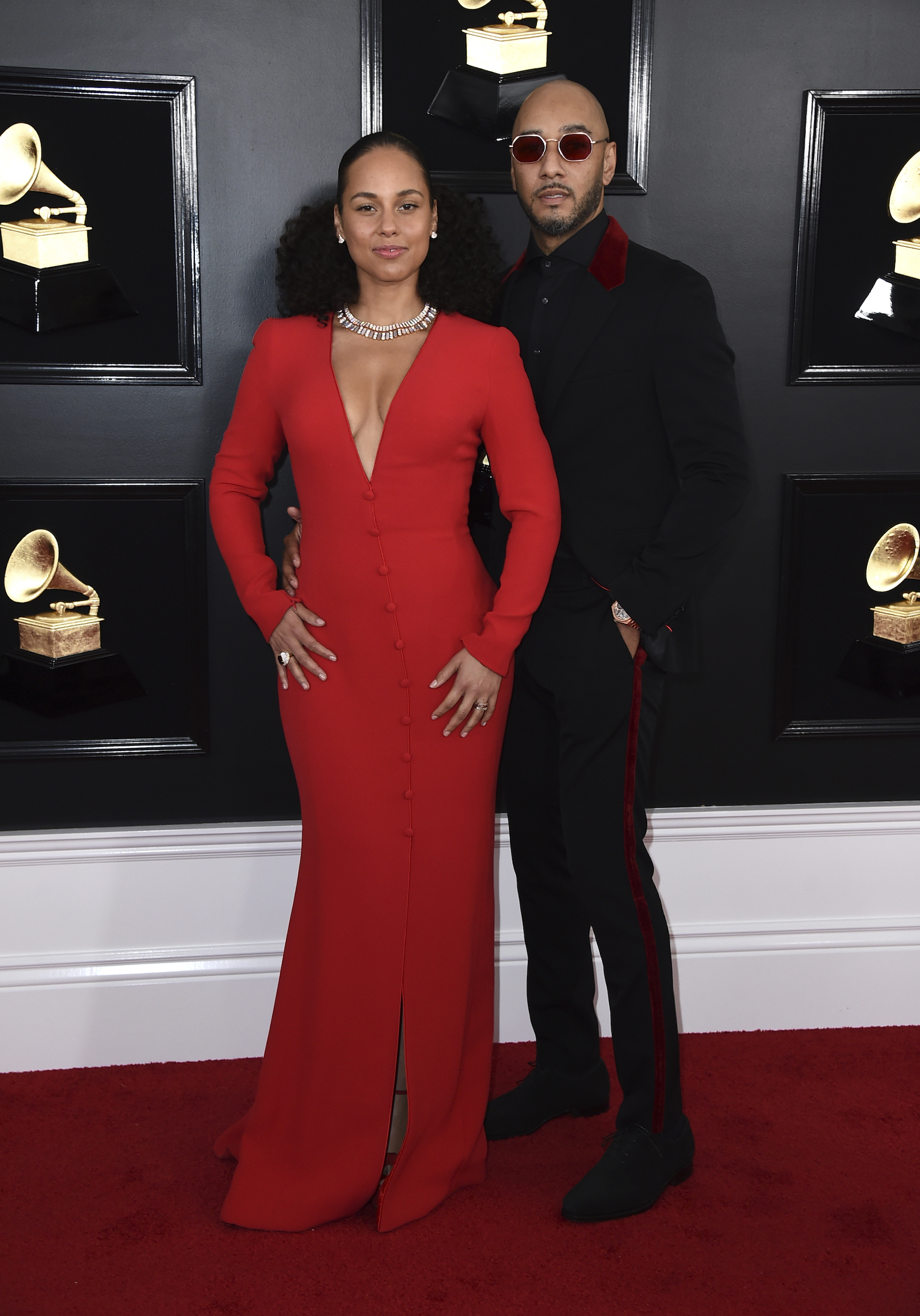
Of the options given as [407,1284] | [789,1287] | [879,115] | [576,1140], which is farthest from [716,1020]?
[879,115]

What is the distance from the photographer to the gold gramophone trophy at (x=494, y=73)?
2.55m

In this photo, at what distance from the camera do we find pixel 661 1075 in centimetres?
231

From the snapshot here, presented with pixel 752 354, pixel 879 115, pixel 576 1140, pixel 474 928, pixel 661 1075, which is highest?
pixel 879 115

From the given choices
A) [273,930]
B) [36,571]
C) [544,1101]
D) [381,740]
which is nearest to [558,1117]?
[544,1101]

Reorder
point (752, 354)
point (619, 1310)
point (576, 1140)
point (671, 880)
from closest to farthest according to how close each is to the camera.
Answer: point (619, 1310) < point (576, 1140) < point (752, 354) < point (671, 880)

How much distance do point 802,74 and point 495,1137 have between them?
2424 millimetres

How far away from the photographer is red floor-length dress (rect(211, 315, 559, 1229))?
2.11m

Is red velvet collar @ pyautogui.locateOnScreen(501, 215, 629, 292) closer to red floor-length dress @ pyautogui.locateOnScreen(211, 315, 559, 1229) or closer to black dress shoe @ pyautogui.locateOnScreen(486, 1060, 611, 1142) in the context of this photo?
red floor-length dress @ pyautogui.locateOnScreen(211, 315, 559, 1229)

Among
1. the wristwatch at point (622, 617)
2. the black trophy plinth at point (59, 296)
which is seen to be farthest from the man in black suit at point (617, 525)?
the black trophy plinth at point (59, 296)

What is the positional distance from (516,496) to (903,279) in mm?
1242

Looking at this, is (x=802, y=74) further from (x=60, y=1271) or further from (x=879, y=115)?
(x=60, y=1271)

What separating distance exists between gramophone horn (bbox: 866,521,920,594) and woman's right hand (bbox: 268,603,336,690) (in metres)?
1.45

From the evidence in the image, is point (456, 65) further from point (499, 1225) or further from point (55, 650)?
point (499, 1225)

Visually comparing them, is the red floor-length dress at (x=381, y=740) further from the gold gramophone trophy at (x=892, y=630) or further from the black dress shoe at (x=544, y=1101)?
the gold gramophone trophy at (x=892, y=630)
